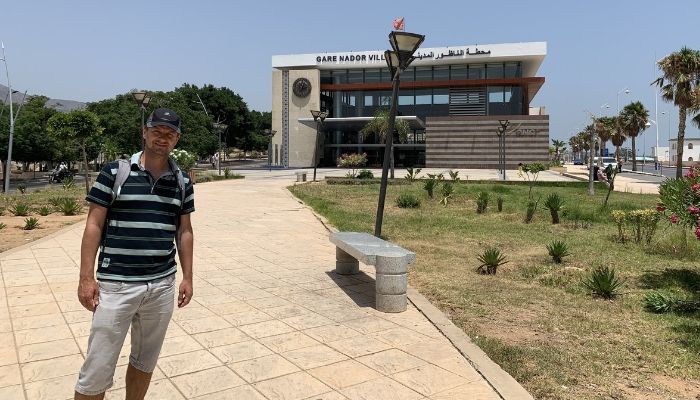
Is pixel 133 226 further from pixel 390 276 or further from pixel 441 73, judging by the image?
pixel 441 73

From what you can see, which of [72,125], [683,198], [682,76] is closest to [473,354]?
[683,198]

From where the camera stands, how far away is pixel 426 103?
172ft

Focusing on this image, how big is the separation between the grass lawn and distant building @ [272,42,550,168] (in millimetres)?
35809

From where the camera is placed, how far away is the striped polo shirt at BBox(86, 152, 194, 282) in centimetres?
245

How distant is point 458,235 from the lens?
35.5 ft

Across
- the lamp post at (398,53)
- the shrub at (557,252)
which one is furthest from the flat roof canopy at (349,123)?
the shrub at (557,252)

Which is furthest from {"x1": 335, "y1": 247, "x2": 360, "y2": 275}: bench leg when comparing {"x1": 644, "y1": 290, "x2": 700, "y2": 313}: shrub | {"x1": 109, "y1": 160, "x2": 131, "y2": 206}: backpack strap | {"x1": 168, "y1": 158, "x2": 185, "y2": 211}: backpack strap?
{"x1": 109, "y1": 160, "x2": 131, "y2": 206}: backpack strap

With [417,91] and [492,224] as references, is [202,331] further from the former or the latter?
[417,91]

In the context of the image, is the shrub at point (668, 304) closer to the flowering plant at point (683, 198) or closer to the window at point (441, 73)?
the flowering plant at point (683, 198)

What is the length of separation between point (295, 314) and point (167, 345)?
1.37 m

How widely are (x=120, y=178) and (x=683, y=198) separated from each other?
627cm

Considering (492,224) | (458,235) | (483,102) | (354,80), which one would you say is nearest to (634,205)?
(492,224)

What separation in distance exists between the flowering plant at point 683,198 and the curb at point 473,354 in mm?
3145

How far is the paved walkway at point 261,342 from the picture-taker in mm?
3469
